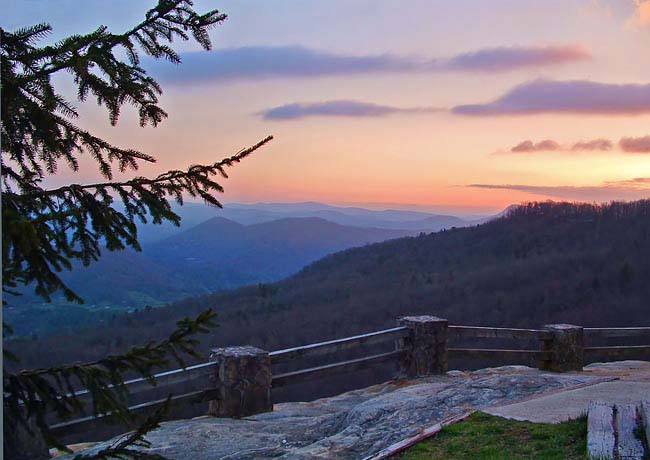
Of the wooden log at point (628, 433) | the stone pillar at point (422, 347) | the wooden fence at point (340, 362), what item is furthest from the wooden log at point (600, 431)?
the stone pillar at point (422, 347)

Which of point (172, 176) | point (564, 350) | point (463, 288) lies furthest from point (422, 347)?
point (463, 288)

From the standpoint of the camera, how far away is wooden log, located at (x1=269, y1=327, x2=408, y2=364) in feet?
25.0

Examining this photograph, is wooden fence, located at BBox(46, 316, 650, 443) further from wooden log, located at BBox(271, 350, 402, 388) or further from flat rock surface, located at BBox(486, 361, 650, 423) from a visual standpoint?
flat rock surface, located at BBox(486, 361, 650, 423)

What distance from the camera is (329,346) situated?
26.4 ft

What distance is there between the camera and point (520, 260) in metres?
86.2

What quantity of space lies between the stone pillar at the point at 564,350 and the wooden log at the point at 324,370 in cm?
273

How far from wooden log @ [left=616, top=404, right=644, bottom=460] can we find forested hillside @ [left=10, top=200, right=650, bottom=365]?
53462 mm

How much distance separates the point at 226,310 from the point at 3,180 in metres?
87.1

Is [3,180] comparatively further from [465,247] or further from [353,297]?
[465,247]

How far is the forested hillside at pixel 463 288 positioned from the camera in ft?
212

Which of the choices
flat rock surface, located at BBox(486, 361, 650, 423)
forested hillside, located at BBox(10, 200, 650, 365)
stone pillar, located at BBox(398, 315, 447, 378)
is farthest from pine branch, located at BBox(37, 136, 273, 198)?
forested hillside, located at BBox(10, 200, 650, 365)

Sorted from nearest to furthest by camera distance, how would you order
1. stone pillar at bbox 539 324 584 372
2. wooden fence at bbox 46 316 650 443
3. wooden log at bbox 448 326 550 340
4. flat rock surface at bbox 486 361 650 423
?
flat rock surface at bbox 486 361 650 423
wooden fence at bbox 46 316 650 443
wooden log at bbox 448 326 550 340
stone pillar at bbox 539 324 584 372

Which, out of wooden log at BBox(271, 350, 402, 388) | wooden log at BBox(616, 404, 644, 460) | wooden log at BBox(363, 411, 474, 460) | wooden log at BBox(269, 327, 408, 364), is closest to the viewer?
wooden log at BBox(616, 404, 644, 460)

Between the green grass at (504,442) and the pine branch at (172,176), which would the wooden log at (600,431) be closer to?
the green grass at (504,442)
